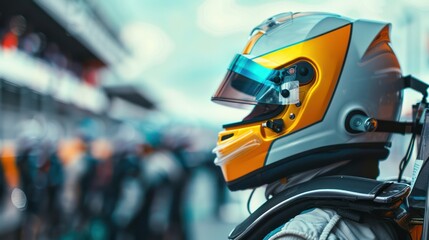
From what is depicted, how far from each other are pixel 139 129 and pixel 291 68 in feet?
20.2

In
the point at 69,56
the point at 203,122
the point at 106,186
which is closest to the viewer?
the point at 106,186

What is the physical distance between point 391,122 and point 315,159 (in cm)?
28

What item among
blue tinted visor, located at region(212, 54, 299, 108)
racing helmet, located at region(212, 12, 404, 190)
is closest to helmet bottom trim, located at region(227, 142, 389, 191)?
racing helmet, located at region(212, 12, 404, 190)

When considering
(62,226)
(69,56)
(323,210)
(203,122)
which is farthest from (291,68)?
(203,122)

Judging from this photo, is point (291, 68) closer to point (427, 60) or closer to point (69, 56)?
point (427, 60)

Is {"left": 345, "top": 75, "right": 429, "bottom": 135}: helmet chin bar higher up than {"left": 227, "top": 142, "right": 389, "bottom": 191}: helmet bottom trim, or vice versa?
{"left": 345, "top": 75, "right": 429, "bottom": 135}: helmet chin bar

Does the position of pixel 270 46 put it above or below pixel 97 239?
above

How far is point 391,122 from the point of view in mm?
1595

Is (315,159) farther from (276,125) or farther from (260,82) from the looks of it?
(260,82)

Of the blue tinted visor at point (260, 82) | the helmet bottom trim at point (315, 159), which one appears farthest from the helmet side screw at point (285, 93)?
the helmet bottom trim at point (315, 159)

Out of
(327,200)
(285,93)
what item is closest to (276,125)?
(285,93)

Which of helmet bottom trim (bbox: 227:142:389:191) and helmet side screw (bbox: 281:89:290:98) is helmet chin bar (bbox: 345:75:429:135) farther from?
helmet side screw (bbox: 281:89:290:98)

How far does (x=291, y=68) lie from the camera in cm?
151

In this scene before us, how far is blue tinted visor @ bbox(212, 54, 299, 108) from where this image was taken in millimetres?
1494
